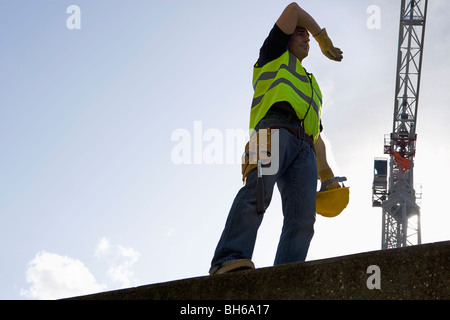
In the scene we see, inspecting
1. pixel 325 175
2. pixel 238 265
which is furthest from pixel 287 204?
pixel 238 265

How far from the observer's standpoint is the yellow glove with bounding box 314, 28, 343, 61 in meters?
3.31

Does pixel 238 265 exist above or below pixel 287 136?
below

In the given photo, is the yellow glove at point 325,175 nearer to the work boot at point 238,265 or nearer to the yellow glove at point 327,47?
the yellow glove at point 327,47

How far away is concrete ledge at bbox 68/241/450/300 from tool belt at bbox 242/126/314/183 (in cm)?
91

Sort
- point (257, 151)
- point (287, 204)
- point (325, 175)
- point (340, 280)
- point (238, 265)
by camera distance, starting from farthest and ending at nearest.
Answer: point (325, 175), point (287, 204), point (257, 151), point (238, 265), point (340, 280)

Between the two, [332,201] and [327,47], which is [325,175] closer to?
[332,201]

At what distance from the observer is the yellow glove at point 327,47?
10.9ft

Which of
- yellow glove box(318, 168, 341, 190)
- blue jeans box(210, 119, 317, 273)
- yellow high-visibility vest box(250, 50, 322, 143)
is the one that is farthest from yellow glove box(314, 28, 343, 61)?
yellow glove box(318, 168, 341, 190)

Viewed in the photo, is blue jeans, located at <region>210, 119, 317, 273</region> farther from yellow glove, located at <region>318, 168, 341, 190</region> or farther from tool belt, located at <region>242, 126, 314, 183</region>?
yellow glove, located at <region>318, 168, 341, 190</region>

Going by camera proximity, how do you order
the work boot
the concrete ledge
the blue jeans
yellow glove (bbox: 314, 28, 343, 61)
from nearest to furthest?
the concrete ledge < the work boot < the blue jeans < yellow glove (bbox: 314, 28, 343, 61)

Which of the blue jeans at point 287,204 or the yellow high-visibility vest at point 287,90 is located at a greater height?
the yellow high-visibility vest at point 287,90

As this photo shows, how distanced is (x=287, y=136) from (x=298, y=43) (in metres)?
0.64

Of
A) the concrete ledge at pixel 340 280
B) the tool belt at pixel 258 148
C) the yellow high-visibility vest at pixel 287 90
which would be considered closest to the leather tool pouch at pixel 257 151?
the tool belt at pixel 258 148

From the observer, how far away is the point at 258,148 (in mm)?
2947
